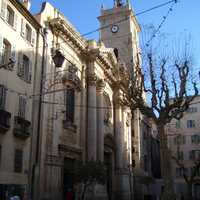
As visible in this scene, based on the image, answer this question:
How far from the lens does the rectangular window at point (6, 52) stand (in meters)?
18.4

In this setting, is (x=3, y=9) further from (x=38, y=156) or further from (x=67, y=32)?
(x=38, y=156)

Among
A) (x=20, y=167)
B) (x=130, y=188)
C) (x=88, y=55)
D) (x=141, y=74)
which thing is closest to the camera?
(x=20, y=167)

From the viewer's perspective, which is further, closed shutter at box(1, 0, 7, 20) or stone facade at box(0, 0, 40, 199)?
closed shutter at box(1, 0, 7, 20)

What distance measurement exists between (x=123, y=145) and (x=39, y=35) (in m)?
16.8

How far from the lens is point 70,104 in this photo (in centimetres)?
2598

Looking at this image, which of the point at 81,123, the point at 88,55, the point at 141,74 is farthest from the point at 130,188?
the point at 141,74

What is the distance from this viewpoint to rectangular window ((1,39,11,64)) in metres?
18.4

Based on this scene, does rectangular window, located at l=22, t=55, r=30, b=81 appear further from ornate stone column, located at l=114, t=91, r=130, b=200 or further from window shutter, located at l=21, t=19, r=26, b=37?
ornate stone column, located at l=114, t=91, r=130, b=200

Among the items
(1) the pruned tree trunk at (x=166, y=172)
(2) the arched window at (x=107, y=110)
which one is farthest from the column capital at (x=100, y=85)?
(1) the pruned tree trunk at (x=166, y=172)

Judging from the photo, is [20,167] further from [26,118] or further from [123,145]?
[123,145]

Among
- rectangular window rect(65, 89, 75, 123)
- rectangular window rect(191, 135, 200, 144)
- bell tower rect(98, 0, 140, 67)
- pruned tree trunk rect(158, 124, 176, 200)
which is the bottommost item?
pruned tree trunk rect(158, 124, 176, 200)

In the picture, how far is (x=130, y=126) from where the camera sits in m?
41.1

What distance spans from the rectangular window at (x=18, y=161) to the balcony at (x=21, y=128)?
755 mm

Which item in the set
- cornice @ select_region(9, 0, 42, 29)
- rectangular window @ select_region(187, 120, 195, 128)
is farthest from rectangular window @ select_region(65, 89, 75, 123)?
rectangular window @ select_region(187, 120, 195, 128)
